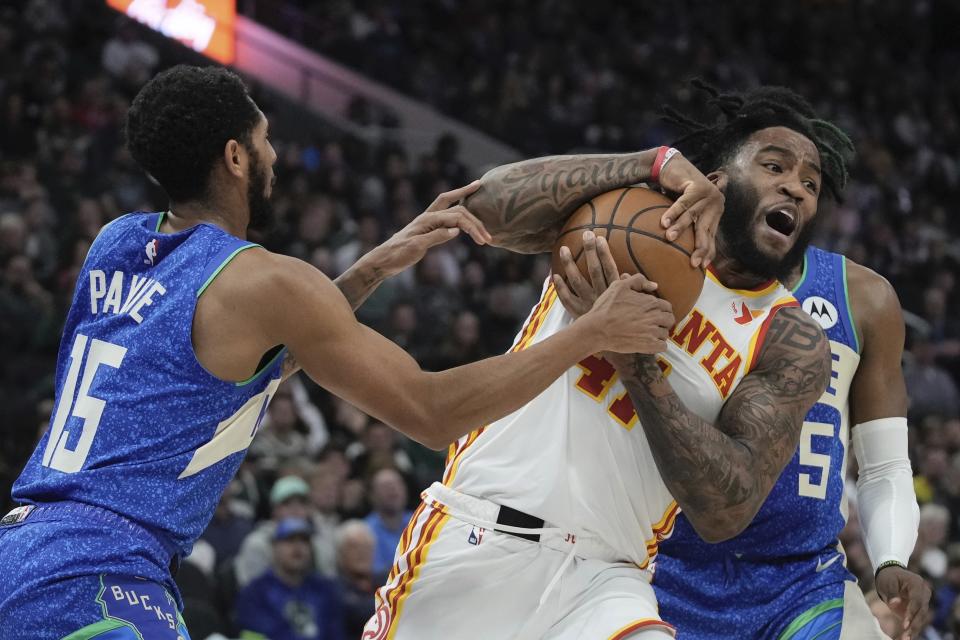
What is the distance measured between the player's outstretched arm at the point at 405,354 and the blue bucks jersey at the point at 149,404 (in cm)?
12

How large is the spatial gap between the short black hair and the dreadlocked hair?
155 cm

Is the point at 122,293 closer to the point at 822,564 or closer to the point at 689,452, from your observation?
the point at 689,452

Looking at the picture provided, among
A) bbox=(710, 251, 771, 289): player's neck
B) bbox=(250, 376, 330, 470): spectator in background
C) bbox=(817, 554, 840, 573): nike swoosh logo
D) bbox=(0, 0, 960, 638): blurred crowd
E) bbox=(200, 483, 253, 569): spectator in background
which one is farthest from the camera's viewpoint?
bbox=(250, 376, 330, 470): spectator in background

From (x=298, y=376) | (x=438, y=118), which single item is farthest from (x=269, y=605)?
(x=438, y=118)

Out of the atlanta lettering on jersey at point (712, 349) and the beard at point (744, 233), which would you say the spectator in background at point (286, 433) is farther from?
the atlanta lettering on jersey at point (712, 349)

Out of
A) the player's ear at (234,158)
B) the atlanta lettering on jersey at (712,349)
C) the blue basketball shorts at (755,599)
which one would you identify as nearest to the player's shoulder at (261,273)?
the player's ear at (234,158)

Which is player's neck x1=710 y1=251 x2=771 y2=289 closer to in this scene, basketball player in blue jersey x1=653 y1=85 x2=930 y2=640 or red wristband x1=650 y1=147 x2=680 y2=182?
basketball player in blue jersey x1=653 y1=85 x2=930 y2=640

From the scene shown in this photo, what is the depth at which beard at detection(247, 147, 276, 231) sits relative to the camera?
3348mm

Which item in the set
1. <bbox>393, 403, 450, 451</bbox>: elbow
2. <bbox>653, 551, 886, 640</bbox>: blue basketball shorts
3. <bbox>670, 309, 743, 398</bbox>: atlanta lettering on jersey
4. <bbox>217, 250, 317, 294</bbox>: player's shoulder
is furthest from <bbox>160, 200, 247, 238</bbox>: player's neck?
<bbox>653, 551, 886, 640</bbox>: blue basketball shorts

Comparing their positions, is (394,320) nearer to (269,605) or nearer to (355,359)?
(269,605)

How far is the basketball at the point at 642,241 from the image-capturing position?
132 inches

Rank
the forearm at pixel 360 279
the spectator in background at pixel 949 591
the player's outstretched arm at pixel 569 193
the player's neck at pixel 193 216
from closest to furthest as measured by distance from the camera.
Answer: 1. the player's neck at pixel 193 216
2. the player's outstretched arm at pixel 569 193
3. the forearm at pixel 360 279
4. the spectator in background at pixel 949 591

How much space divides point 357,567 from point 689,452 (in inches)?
159

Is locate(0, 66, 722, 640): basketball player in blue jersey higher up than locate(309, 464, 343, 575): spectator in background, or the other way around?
locate(0, 66, 722, 640): basketball player in blue jersey
